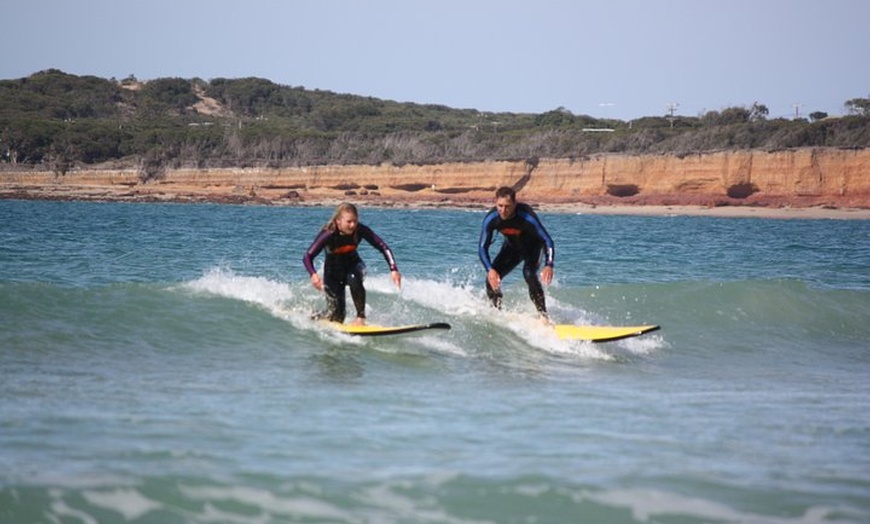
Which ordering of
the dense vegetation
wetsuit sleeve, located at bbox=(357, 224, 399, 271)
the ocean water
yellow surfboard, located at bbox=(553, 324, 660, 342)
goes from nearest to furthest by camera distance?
the ocean water < yellow surfboard, located at bbox=(553, 324, 660, 342) < wetsuit sleeve, located at bbox=(357, 224, 399, 271) < the dense vegetation

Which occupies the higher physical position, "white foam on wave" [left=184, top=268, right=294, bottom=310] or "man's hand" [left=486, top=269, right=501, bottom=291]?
"man's hand" [left=486, top=269, right=501, bottom=291]

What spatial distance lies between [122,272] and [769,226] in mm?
26579

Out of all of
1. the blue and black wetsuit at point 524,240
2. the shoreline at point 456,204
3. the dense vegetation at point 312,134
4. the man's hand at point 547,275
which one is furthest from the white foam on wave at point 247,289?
the dense vegetation at point 312,134

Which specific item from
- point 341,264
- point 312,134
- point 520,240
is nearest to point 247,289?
point 341,264

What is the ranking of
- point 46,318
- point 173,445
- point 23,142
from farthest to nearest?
1. point 23,142
2. point 46,318
3. point 173,445

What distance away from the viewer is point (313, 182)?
57.5 metres

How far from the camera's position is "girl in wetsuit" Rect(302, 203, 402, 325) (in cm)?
984

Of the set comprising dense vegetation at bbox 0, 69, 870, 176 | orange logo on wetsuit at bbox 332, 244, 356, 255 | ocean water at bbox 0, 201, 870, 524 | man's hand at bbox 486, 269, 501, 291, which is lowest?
ocean water at bbox 0, 201, 870, 524

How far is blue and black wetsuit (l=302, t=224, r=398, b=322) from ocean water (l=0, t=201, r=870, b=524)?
418 millimetres

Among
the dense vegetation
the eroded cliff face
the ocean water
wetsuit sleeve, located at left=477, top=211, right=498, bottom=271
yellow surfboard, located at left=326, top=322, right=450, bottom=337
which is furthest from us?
the dense vegetation

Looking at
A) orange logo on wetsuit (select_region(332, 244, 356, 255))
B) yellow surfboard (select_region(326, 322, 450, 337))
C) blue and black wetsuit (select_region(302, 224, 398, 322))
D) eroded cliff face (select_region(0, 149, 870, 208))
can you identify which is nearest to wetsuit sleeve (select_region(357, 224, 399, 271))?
blue and black wetsuit (select_region(302, 224, 398, 322))

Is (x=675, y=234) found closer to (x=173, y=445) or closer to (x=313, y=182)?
(x=173, y=445)

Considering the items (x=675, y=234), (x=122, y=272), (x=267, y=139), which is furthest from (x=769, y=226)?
(x=267, y=139)

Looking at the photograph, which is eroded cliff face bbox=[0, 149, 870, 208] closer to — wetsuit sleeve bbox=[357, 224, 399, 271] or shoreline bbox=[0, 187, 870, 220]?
shoreline bbox=[0, 187, 870, 220]
